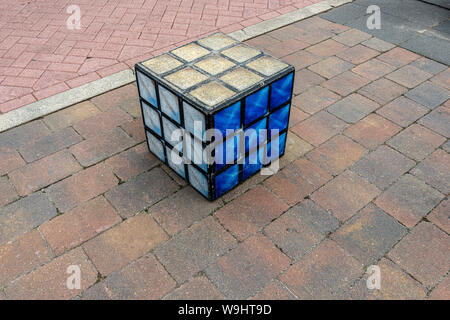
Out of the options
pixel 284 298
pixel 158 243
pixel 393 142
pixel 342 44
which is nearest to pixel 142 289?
pixel 158 243

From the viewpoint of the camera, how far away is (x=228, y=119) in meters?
2.85

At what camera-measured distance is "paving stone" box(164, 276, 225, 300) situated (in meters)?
2.64

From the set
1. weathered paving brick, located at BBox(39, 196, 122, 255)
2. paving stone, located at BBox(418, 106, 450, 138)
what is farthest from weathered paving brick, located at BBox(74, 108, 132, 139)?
paving stone, located at BBox(418, 106, 450, 138)

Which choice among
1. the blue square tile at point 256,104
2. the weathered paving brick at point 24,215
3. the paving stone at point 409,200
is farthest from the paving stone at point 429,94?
the weathered paving brick at point 24,215

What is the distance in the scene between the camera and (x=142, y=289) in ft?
8.80

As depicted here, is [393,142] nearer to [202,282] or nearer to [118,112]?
[202,282]

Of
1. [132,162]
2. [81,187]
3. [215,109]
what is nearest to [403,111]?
[215,109]

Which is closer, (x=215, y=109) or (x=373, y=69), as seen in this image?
(x=215, y=109)

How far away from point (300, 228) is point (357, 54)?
127 inches

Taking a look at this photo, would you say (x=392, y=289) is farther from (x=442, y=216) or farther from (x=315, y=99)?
(x=315, y=99)

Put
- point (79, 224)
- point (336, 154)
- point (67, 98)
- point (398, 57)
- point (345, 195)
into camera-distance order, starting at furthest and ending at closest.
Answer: point (398, 57)
point (67, 98)
point (336, 154)
point (345, 195)
point (79, 224)

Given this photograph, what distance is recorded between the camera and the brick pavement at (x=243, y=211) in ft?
8.96

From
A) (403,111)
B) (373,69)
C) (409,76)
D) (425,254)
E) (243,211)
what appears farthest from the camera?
(373,69)

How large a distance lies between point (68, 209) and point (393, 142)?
3.16 metres
